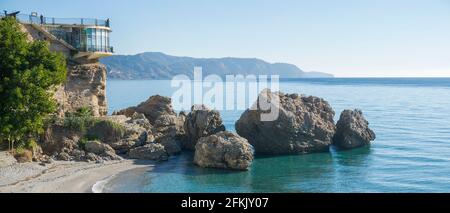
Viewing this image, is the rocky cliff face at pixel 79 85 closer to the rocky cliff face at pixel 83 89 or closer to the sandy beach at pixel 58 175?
the rocky cliff face at pixel 83 89

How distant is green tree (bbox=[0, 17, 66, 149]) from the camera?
39.6m

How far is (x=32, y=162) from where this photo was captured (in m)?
41.7

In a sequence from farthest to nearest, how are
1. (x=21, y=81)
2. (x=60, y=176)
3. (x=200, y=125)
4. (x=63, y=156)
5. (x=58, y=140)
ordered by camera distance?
(x=200, y=125)
(x=58, y=140)
(x=63, y=156)
(x=21, y=81)
(x=60, y=176)

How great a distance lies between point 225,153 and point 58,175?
14024 millimetres

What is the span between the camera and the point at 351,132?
5638 centimetres

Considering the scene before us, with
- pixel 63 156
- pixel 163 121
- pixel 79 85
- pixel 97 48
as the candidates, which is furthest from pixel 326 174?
pixel 97 48

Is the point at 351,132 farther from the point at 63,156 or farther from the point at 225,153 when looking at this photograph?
the point at 63,156

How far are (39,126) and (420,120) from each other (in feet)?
203

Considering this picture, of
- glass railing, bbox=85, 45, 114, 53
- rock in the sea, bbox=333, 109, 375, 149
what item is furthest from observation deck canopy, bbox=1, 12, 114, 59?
rock in the sea, bbox=333, 109, 375, 149

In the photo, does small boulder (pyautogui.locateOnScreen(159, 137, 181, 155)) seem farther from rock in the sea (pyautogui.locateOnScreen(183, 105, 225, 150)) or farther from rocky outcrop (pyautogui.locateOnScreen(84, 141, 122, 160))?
Answer: rocky outcrop (pyautogui.locateOnScreen(84, 141, 122, 160))

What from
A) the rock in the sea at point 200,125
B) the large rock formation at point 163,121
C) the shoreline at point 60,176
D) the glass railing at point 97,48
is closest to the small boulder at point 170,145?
the large rock formation at point 163,121

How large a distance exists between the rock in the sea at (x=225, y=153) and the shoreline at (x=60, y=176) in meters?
5.11
